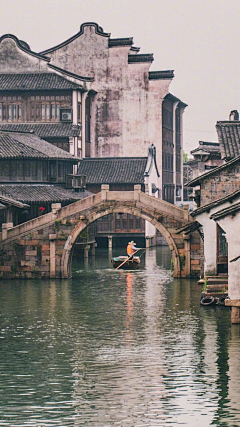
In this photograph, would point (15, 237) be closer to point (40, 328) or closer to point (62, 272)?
point (62, 272)

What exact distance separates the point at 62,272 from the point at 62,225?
11.0ft

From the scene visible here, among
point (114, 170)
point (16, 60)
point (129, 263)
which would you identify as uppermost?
point (16, 60)

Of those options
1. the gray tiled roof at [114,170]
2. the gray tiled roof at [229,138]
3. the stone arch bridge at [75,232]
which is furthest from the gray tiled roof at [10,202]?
the gray tiled roof at [114,170]

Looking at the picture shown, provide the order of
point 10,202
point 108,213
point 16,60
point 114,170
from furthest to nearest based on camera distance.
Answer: point 16,60, point 114,170, point 10,202, point 108,213

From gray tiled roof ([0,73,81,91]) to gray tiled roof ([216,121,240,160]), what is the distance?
3134 centimetres

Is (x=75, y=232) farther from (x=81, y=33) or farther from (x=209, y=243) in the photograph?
(x=81, y=33)

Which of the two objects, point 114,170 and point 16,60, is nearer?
point 114,170

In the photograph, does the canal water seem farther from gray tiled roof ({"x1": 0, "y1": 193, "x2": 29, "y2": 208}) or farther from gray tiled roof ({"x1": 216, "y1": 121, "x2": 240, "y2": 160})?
gray tiled roof ({"x1": 0, "y1": 193, "x2": 29, "y2": 208})

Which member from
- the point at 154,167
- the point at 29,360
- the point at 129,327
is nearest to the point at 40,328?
the point at 129,327

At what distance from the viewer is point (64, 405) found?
28438 millimetres

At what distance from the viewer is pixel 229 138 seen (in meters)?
55.9

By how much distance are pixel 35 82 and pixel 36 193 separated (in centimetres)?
1895

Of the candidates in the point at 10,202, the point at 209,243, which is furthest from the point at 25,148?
the point at 209,243

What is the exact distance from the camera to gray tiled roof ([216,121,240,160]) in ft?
179
